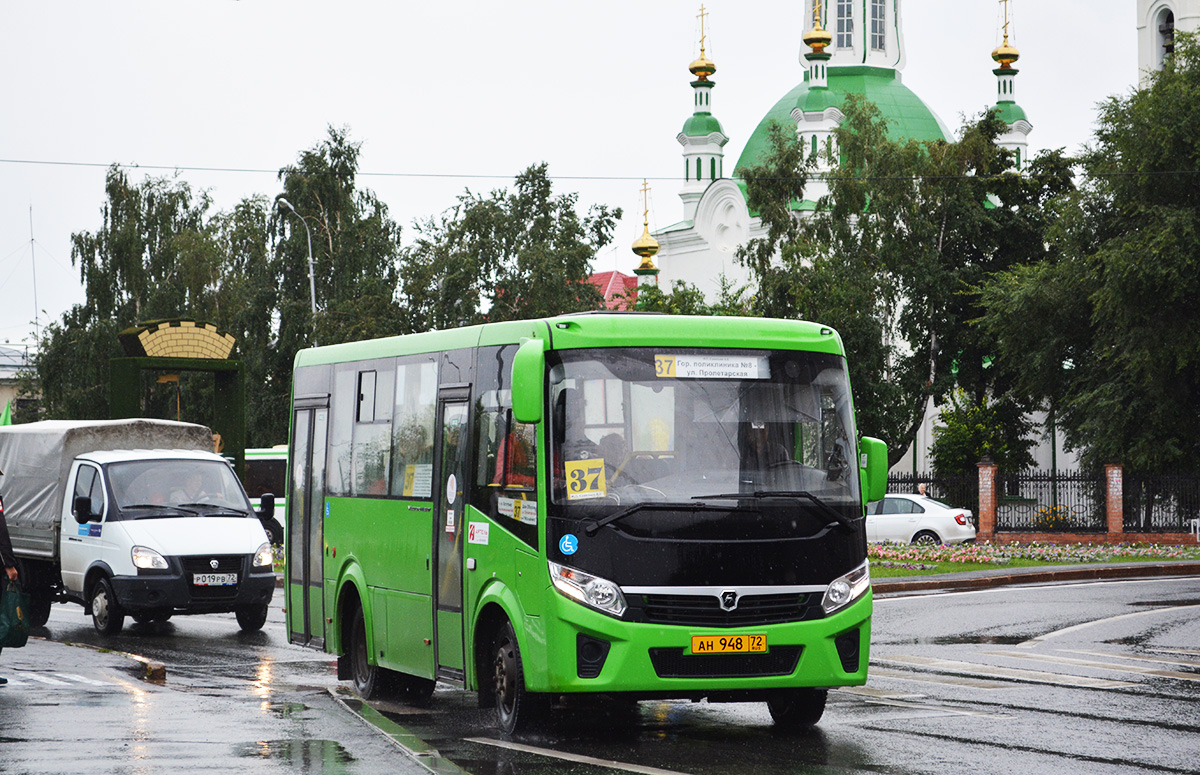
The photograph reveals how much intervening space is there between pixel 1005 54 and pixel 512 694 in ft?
237

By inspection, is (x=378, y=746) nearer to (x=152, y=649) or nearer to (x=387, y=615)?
(x=387, y=615)

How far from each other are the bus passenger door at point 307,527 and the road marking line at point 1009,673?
527 centimetres

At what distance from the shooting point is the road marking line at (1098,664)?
45.5ft

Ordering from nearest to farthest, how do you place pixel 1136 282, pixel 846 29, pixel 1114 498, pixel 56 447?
pixel 56 447 → pixel 1114 498 → pixel 1136 282 → pixel 846 29

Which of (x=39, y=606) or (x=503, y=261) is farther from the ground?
(x=503, y=261)

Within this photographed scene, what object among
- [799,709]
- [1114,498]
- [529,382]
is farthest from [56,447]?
[1114,498]

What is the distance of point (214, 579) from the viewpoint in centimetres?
1778

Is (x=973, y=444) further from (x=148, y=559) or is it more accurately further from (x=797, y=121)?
(x=148, y=559)

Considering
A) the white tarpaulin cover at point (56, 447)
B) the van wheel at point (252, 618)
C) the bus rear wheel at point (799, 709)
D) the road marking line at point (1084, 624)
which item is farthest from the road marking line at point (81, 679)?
the road marking line at point (1084, 624)

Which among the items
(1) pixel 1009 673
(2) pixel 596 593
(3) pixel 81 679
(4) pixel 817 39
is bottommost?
(1) pixel 1009 673

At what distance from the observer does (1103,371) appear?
4628cm

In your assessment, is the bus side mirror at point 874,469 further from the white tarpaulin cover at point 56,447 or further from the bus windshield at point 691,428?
the white tarpaulin cover at point 56,447

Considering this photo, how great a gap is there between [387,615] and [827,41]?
6119cm

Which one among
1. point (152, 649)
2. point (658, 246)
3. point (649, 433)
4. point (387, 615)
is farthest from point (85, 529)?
point (658, 246)
